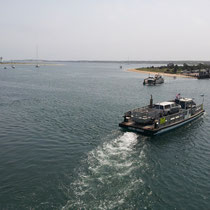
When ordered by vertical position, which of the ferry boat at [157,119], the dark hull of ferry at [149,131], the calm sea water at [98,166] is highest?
the ferry boat at [157,119]

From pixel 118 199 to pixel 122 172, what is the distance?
406cm

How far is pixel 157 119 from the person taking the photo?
112 ft

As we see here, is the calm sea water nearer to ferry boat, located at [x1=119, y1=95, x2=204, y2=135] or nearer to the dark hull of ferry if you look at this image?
the dark hull of ferry

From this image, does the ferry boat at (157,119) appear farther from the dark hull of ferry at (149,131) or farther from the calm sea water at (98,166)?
the calm sea water at (98,166)

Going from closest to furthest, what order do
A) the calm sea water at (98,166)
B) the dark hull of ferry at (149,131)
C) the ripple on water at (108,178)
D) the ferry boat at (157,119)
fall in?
the ripple on water at (108,178) → the calm sea water at (98,166) → the dark hull of ferry at (149,131) → the ferry boat at (157,119)

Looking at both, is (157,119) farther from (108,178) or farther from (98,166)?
(108,178)

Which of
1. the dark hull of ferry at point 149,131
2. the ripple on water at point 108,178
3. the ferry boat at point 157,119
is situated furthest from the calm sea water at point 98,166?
the ferry boat at point 157,119

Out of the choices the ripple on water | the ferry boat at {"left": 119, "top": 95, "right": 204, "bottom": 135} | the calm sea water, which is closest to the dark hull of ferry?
the ferry boat at {"left": 119, "top": 95, "right": 204, "bottom": 135}

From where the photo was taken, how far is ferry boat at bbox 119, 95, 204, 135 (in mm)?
31438

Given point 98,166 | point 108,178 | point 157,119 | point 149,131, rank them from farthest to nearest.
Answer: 1. point 157,119
2. point 149,131
3. point 98,166
4. point 108,178

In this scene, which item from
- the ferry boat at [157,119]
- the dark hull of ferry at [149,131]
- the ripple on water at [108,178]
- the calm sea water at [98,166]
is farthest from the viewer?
the ferry boat at [157,119]

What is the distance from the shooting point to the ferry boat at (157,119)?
31.4 m

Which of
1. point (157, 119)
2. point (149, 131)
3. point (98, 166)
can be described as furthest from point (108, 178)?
point (157, 119)

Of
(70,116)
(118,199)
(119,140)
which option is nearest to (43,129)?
(70,116)
